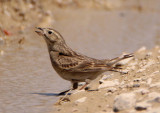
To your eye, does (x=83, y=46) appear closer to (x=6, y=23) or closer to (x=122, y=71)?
(x=6, y=23)

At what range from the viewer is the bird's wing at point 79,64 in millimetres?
6559

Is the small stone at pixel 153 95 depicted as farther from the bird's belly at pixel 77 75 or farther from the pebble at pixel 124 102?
the bird's belly at pixel 77 75

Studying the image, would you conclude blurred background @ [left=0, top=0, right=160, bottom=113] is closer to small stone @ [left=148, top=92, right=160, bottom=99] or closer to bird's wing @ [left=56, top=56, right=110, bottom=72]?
bird's wing @ [left=56, top=56, right=110, bottom=72]

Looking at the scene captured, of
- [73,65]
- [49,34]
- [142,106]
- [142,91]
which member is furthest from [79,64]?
[142,106]

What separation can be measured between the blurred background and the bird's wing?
61 centimetres

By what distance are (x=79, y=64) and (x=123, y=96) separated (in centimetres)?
188

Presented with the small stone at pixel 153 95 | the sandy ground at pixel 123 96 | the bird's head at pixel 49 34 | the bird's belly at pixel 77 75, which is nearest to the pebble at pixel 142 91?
the sandy ground at pixel 123 96

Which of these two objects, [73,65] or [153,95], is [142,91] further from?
[73,65]

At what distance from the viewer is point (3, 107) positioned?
5.72m

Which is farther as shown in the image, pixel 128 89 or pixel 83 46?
pixel 83 46

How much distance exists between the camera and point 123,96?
4.90 m

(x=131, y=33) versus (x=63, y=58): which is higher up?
(x=131, y=33)

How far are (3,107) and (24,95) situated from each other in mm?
822

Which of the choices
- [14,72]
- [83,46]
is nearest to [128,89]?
[14,72]
